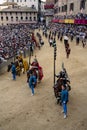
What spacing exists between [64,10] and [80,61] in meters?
41.0

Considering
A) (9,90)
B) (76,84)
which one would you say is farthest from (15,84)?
(76,84)

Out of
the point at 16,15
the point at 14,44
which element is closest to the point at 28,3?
the point at 16,15

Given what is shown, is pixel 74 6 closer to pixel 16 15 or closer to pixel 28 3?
pixel 16 15

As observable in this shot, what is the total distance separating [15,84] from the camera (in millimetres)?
17031

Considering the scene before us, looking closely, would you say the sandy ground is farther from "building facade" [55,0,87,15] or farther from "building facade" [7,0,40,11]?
"building facade" [7,0,40,11]

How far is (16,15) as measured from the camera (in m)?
82.7

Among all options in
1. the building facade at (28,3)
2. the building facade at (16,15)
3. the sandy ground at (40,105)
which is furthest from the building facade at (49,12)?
the sandy ground at (40,105)

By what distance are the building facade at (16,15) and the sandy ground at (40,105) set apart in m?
65.3

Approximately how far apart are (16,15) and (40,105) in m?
72.5

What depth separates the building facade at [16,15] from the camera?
81875 mm

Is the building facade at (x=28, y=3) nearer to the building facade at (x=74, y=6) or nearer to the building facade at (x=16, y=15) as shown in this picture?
the building facade at (x=16, y=15)

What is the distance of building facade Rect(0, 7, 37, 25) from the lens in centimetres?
8188

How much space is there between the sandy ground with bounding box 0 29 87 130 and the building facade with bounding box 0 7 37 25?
214 feet

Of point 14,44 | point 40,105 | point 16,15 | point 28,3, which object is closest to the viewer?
point 40,105
